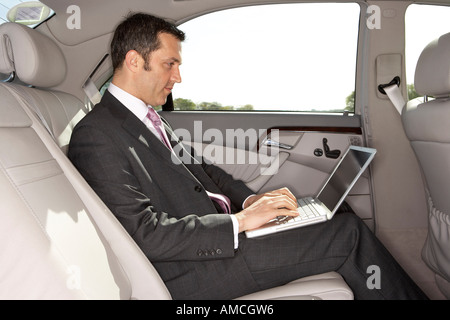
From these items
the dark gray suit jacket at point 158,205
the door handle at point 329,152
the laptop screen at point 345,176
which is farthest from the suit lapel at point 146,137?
the door handle at point 329,152

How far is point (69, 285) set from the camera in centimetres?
88

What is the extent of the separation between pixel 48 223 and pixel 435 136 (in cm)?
115

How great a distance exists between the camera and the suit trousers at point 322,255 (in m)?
1.19

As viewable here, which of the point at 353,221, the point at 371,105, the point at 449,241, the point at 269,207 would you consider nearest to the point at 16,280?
the point at 269,207

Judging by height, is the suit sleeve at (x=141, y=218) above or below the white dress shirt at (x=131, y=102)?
below

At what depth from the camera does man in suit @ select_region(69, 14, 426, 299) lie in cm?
115

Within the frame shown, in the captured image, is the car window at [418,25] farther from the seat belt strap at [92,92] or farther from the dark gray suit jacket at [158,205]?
the seat belt strap at [92,92]

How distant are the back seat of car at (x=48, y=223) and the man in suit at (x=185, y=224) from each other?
6cm

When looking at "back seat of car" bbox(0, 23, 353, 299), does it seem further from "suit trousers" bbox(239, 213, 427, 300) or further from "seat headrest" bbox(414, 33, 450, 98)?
"seat headrest" bbox(414, 33, 450, 98)

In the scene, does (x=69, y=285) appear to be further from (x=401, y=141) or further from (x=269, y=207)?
(x=401, y=141)

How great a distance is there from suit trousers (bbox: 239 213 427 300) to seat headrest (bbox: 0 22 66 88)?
32.0 inches

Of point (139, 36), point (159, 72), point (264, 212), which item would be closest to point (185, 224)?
point (264, 212)

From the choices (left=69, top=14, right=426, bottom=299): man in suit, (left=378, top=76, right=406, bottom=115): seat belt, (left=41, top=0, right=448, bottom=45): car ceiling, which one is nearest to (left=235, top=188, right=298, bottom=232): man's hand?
(left=69, top=14, right=426, bottom=299): man in suit

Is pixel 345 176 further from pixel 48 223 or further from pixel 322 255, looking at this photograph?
pixel 48 223
